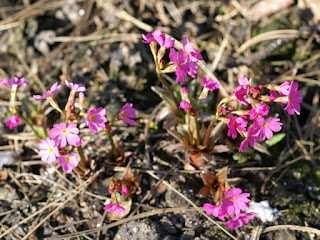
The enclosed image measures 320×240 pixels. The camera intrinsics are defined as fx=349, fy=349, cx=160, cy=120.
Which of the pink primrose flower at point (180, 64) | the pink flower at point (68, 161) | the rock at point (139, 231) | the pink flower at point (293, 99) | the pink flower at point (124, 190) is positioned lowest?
the rock at point (139, 231)

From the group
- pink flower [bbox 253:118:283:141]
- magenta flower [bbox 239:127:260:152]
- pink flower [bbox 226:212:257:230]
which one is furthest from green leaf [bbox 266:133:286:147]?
pink flower [bbox 226:212:257:230]

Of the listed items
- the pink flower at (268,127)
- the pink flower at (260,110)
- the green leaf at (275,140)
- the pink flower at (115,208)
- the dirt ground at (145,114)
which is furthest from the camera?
the green leaf at (275,140)

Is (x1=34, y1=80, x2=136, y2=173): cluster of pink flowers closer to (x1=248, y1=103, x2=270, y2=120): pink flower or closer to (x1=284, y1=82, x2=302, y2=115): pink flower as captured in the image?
(x1=248, y1=103, x2=270, y2=120): pink flower

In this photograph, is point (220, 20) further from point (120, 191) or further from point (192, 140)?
point (120, 191)

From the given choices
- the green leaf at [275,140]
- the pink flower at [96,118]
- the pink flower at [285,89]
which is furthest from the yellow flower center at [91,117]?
the green leaf at [275,140]

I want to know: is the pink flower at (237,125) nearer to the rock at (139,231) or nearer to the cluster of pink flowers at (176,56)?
the cluster of pink flowers at (176,56)
